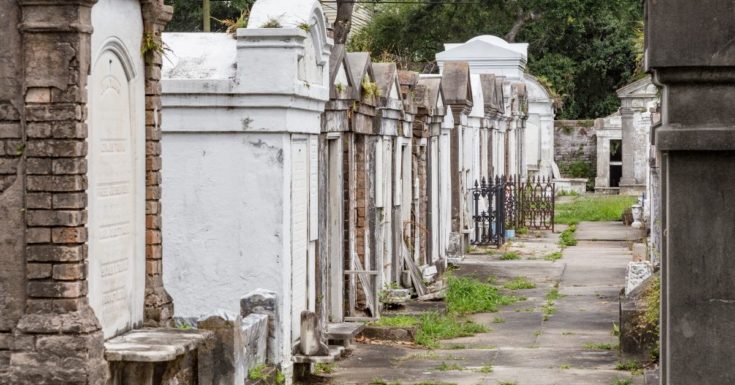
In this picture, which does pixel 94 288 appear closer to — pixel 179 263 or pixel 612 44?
pixel 179 263

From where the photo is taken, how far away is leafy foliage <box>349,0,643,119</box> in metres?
49.6

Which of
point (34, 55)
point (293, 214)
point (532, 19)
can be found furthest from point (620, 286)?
point (532, 19)

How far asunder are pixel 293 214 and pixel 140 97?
3.12 meters

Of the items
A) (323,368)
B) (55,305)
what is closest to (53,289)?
(55,305)

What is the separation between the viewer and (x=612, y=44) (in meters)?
51.5

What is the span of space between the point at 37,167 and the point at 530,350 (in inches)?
302

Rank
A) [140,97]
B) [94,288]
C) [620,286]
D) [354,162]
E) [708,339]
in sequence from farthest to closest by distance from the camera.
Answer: [620,286]
[354,162]
[140,97]
[94,288]
[708,339]

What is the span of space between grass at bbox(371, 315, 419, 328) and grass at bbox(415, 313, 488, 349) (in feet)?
→ 0.30

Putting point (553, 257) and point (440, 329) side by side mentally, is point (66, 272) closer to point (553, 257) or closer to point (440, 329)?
point (440, 329)

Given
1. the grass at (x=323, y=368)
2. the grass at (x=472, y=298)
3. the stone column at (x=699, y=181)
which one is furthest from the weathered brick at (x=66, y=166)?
the grass at (x=472, y=298)

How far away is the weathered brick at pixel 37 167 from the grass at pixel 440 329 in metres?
7.41

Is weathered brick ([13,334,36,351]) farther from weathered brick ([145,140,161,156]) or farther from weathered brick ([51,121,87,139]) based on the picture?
weathered brick ([145,140,161,156])

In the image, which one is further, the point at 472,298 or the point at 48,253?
the point at 472,298

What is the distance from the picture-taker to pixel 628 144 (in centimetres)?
4275
